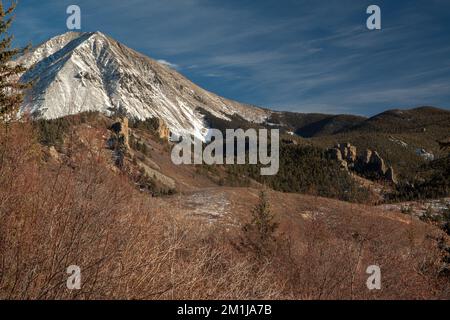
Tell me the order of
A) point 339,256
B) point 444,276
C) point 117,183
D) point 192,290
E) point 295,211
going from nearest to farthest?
point 192,290, point 117,183, point 339,256, point 444,276, point 295,211

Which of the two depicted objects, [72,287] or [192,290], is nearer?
[72,287]

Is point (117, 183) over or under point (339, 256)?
over

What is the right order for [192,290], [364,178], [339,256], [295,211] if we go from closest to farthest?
[192,290] < [339,256] < [295,211] < [364,178]

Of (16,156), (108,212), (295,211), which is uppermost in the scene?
(16,156)

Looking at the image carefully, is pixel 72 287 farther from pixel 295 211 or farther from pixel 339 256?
pixel 295 211

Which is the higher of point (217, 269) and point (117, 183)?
point (117, 183)
